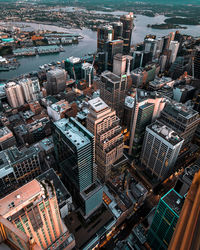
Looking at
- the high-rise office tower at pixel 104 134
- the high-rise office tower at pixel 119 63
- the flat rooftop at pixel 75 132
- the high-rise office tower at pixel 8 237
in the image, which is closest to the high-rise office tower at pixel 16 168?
the flat rooftop at pixel 75 132

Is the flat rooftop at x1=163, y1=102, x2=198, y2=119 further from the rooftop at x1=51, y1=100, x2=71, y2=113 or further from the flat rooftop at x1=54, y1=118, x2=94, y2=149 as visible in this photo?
the rooftop at x1=51, y1=100, x2=71, y2=113

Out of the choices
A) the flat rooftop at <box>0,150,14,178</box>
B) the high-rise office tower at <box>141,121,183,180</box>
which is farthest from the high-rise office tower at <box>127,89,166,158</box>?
the flat rooftop at <box>0,150,14,178</box>

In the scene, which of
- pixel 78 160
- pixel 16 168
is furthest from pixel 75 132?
pixel 16 168

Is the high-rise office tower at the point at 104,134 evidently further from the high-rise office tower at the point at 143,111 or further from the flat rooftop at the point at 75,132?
the flat rooftop at the point at 75,132

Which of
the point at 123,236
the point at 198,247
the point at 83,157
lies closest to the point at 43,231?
the point at 83,157

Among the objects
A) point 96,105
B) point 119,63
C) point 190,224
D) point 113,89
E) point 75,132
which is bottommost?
point 113,89

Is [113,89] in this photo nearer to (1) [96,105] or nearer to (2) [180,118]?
(1) [96,105]

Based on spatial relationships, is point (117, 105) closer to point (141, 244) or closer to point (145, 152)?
point (145, 152)
